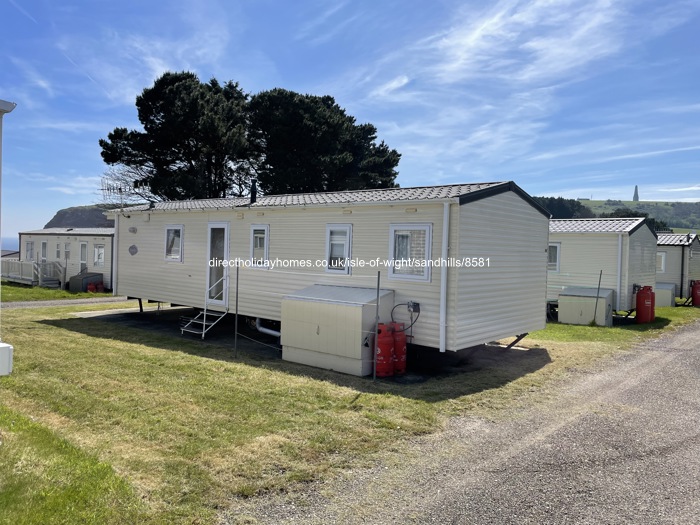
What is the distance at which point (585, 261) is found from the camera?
53.5 ft

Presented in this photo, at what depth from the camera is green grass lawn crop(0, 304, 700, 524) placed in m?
4.12

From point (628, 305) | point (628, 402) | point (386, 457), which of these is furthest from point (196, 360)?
point (628, 305)

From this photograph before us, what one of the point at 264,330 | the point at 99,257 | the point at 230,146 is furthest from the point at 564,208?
the point at 264,330

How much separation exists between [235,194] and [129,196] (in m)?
5.61

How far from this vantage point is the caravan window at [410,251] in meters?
8.99

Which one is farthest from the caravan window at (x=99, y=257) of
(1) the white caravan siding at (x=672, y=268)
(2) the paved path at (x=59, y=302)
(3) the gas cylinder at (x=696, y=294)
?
(1) the white caravan siding at (x=672, y=268)

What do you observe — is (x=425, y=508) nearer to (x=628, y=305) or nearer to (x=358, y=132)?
(x=628, y=305)

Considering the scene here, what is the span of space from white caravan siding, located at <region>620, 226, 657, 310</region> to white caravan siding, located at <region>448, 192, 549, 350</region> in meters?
6.05

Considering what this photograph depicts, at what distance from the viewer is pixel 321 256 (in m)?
10.6

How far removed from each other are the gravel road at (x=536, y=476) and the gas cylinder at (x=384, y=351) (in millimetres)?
2265

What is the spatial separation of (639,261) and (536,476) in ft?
47.5

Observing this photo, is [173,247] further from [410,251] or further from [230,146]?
[230,146]

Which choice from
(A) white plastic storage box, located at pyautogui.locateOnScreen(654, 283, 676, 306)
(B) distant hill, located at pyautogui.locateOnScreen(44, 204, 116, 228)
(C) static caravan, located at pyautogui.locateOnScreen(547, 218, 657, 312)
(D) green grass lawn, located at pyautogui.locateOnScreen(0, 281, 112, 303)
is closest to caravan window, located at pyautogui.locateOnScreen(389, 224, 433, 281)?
(C) static caravan, located at pyautogui.locateOnScreen(547, 218, 657, 312)

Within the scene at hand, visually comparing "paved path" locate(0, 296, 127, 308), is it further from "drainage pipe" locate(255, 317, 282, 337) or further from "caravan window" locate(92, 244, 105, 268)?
"drainage pipe" locate(255, 317, 282, 337)
